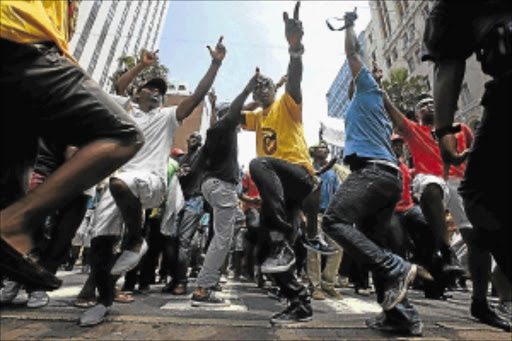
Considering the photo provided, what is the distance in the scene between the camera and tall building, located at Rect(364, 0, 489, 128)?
21.8 meters

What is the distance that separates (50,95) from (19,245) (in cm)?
56

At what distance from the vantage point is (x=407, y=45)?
30375 millimetres

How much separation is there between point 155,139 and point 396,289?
7.48 feet

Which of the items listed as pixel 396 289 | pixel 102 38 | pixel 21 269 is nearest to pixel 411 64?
pixel 102 38

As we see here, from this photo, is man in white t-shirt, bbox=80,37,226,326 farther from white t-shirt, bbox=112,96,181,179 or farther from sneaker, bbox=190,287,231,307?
sneaker, bbox=190,287,231,307

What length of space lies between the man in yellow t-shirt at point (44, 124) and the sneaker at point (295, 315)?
158cm

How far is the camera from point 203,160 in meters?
4.27

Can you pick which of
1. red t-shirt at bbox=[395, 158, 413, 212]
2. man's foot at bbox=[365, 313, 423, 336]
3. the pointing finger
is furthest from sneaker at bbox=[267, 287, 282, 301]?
the pointing finger

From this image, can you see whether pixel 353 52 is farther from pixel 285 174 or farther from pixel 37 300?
pixel 37 300

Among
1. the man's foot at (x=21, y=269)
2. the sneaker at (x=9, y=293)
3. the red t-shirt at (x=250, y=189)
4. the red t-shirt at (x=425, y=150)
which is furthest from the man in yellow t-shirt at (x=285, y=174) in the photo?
the red t-shirt at (x=250, y=189)

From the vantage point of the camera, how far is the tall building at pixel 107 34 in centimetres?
2680

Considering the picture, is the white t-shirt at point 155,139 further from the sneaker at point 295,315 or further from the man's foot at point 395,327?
the man's foot at point 395,327

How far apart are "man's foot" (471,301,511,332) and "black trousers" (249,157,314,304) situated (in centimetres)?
143

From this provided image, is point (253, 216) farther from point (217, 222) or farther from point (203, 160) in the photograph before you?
point (217, 222)
